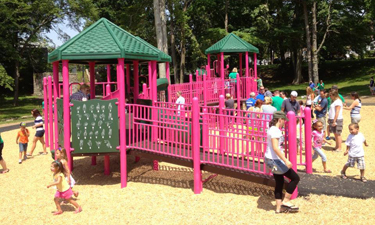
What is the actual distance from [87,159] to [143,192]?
419 cm

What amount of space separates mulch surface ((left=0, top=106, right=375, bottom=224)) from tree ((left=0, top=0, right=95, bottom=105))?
22.2 meters

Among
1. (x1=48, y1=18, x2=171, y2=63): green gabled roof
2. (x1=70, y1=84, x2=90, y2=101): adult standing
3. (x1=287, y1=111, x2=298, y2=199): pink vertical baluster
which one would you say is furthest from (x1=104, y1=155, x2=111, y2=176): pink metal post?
(x1=287, y1=111, x2=298, y2=199): pink vertical baluster

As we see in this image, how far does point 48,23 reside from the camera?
32.9 meters

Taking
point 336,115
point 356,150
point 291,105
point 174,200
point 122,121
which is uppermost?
point 291,105

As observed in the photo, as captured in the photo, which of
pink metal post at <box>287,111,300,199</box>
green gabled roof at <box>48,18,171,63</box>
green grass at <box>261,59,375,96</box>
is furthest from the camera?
green grass at <box>261,59,375,96</box>

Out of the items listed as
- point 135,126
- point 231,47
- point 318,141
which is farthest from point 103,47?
point 231,47

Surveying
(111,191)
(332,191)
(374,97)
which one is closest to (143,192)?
(111,191)

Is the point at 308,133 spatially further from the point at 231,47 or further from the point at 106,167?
the point at 231,47

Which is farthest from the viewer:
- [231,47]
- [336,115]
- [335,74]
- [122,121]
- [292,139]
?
[335,74]

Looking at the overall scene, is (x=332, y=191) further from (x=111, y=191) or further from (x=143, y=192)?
(x=111, y=191)

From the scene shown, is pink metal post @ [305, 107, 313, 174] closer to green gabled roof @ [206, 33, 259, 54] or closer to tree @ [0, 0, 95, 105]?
green gabled roof @ [206, 33, 259, 54]

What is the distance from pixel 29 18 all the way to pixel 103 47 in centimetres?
2715

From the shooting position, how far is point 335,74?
40656 millimetres

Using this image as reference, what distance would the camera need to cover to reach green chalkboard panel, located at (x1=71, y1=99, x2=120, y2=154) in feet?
26.5
